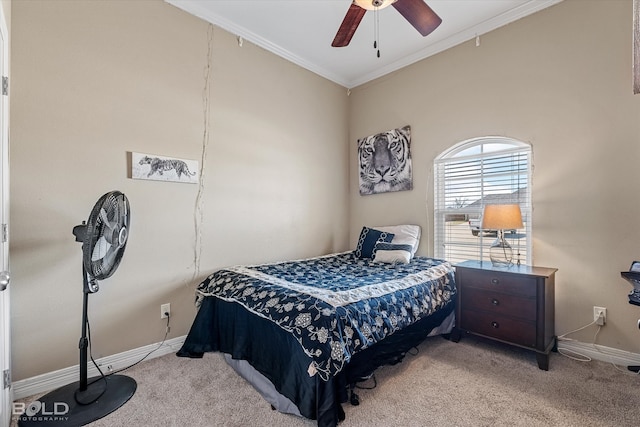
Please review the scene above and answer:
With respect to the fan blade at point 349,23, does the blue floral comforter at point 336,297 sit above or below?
below

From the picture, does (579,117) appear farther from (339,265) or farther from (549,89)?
(339,265)

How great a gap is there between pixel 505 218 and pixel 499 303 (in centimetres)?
66

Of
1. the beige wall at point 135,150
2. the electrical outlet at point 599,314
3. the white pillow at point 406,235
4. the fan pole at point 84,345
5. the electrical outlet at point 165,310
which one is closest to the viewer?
the fan pole at point 84,345

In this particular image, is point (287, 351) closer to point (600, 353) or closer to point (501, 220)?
point (501, 220)

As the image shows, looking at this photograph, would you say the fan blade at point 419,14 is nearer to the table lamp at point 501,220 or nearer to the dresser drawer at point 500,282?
the table lamp at point 501,220

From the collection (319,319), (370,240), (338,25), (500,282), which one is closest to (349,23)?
(338,25)

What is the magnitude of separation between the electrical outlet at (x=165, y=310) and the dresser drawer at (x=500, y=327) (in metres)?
2.42

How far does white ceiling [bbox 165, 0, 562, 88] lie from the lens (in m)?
2.56

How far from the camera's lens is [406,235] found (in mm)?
3176

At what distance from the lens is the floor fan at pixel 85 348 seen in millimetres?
1604

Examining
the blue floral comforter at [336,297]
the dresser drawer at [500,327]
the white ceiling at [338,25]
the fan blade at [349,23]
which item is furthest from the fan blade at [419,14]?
the dresser drawer at [500,327]

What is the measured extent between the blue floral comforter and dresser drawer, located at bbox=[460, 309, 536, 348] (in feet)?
0.73

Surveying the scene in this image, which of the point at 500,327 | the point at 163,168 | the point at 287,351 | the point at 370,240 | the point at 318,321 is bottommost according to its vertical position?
the point at 500,327

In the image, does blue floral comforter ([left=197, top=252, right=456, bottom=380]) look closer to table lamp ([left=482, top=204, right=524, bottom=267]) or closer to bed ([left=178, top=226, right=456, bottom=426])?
bed ([left=178, top=226, right=456, bottom=426])
